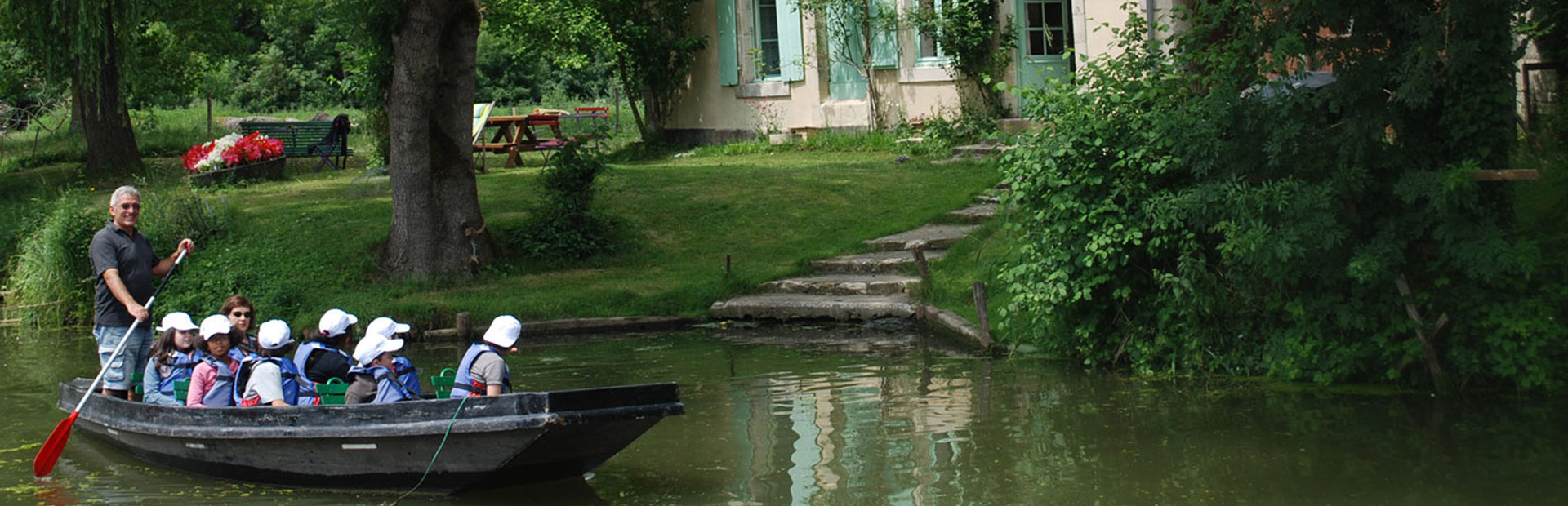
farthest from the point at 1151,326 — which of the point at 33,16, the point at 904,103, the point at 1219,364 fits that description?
the point at 33,16

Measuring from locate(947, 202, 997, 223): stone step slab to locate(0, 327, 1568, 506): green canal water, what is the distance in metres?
5.15

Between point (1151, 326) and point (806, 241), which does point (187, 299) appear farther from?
point (1151, 326)

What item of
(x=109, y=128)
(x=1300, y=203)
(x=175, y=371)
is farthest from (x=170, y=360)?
(x=109, y=128)

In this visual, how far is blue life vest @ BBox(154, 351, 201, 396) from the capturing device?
11047 mm

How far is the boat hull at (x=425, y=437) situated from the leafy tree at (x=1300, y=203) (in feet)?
13.9

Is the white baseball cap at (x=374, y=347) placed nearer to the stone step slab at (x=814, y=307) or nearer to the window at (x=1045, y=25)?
the stone step slab at (x=814, y=307)

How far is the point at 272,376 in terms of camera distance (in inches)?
396

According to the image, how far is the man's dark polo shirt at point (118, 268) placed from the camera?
35.1 feet

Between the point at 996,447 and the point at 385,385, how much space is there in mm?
3939

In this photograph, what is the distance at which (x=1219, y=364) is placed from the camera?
39.2ft

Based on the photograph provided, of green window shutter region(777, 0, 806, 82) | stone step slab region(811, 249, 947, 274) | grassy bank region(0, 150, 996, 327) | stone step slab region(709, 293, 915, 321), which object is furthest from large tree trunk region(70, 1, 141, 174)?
stone step slab region(811, 249, 947, 274)

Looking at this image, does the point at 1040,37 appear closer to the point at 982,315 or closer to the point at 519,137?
the point at 519,137

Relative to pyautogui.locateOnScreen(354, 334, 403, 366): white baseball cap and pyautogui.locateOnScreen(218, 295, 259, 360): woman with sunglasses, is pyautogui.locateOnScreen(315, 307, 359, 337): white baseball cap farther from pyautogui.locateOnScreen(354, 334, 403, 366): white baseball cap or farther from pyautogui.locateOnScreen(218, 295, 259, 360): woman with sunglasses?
pyautogui.locateOnScreen(218, 295, 259, 360): woman with sunglasses

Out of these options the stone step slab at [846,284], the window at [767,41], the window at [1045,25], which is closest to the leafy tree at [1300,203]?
the stone step slab at [846,284]
